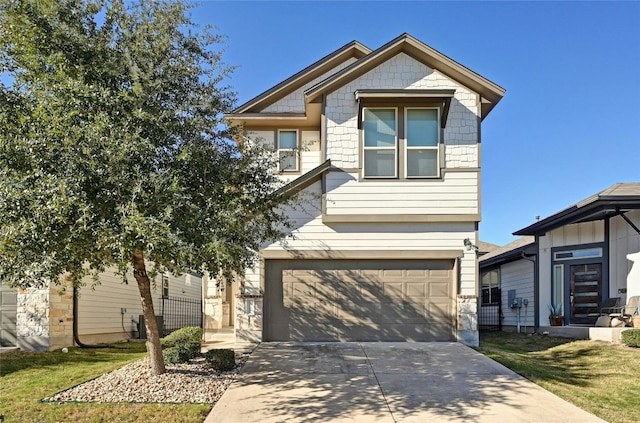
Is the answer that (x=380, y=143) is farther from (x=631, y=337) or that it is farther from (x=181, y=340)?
(x=631, y=337)

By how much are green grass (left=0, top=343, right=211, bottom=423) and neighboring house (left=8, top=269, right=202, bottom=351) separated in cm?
50

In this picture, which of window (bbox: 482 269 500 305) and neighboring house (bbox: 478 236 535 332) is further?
window (bbox: 482 269 500 305)

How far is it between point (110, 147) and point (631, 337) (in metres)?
11.6

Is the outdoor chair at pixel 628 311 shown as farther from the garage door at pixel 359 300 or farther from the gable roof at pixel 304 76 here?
the gable roof at pixel 304 76

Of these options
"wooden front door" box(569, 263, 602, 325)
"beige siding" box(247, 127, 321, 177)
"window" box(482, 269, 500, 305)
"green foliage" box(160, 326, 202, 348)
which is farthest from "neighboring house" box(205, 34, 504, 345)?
"window" box(482, 269, 500, 305)

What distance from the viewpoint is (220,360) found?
8.74 meters

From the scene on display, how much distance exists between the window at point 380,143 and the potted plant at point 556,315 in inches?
283

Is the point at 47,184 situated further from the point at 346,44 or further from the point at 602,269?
the point at 602,269

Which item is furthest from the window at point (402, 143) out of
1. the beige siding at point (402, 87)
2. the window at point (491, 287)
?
the window at point (491, 287)

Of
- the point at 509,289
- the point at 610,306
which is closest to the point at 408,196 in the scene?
the point at 610,306

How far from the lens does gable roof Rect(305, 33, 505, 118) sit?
12.1m

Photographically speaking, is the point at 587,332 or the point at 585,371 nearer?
the point at 585,371

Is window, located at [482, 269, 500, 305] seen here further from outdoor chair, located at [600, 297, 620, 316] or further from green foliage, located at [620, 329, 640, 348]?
green foliage, located at [620, 329, 640, 348]

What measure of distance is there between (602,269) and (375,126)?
7.96m
